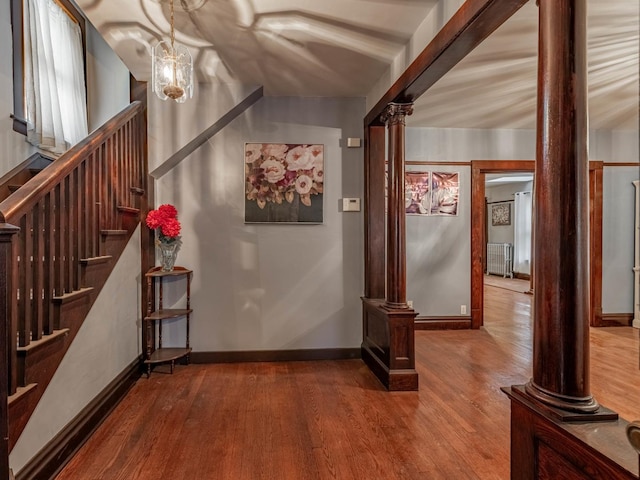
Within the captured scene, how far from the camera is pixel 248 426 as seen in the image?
90.9 inches

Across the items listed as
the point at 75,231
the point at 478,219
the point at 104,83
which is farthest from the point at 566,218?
the point at 104,83

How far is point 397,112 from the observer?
294cm

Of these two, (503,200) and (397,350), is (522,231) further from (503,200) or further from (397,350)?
(397,350)

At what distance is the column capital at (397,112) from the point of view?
9.53 ft

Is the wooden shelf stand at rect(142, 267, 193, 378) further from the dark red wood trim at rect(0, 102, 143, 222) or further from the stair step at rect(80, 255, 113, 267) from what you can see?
the dark red wood trim at rect(0, 102, 143, 222)

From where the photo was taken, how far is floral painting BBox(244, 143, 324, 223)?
3.52 m

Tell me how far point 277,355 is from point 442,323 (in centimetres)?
233

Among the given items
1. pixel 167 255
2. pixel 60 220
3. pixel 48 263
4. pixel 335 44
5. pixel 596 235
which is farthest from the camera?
pixel 596 235

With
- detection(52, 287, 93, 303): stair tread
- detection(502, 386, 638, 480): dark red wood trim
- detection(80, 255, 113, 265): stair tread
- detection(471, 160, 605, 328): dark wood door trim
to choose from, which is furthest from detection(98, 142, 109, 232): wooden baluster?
detection(471, 160, 605, 328): dark wood door trim

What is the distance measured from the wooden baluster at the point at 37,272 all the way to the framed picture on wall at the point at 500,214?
1051 centimetres

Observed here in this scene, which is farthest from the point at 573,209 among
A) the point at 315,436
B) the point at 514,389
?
the point at 315,436

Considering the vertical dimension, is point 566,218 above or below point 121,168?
below

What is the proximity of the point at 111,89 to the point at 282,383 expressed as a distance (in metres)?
3.71

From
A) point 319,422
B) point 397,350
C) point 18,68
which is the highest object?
point 18,68
